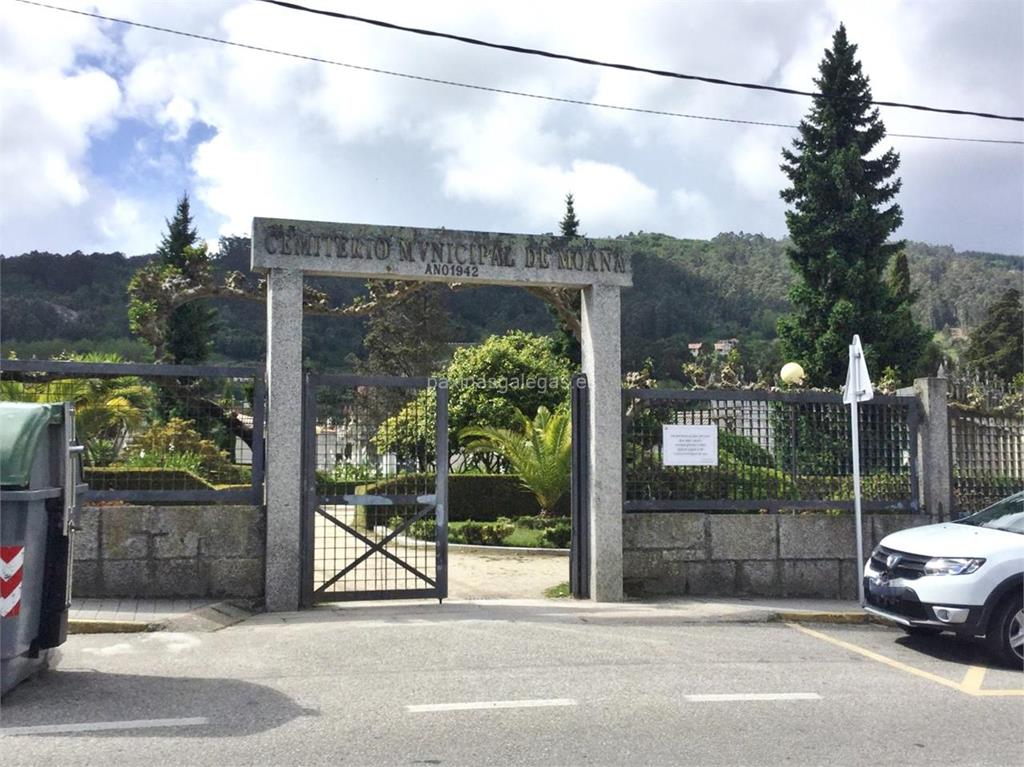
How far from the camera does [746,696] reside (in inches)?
249

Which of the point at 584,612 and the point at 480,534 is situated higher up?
the point at 480,534

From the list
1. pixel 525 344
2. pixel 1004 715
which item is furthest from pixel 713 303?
pixel 1004 715

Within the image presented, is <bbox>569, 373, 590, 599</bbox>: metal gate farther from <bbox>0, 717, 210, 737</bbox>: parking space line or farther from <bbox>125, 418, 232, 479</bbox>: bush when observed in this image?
<bbox>0, 717, 210, 737</bbox>: parking space line

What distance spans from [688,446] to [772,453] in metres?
1.07

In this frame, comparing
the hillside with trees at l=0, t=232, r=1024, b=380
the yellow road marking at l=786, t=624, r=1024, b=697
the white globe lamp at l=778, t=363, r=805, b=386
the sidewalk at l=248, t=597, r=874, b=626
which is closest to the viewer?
the yellow road marking at l=786, t=624, r=1024, b=697

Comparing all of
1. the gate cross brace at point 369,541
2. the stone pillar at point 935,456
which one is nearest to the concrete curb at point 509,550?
the gate cross brace at point 369,541

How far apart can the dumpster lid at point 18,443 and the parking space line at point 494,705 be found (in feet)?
9.53

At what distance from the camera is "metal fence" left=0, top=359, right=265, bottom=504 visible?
9.23 m

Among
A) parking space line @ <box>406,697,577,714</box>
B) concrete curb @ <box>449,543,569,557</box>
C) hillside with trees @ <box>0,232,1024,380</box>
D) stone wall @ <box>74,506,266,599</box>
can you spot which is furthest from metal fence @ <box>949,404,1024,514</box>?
hillside with trees @ <box>0,232,1024,380</box>

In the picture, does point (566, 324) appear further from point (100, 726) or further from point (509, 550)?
point (100, 726)

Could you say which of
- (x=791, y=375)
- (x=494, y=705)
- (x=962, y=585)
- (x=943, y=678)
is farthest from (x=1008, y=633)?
(x=791, y=375)

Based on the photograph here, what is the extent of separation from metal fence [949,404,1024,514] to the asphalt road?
342 centimetres

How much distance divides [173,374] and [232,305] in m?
56.3

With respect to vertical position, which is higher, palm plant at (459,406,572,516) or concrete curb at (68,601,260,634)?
palm plant at (459,406,572,516)
